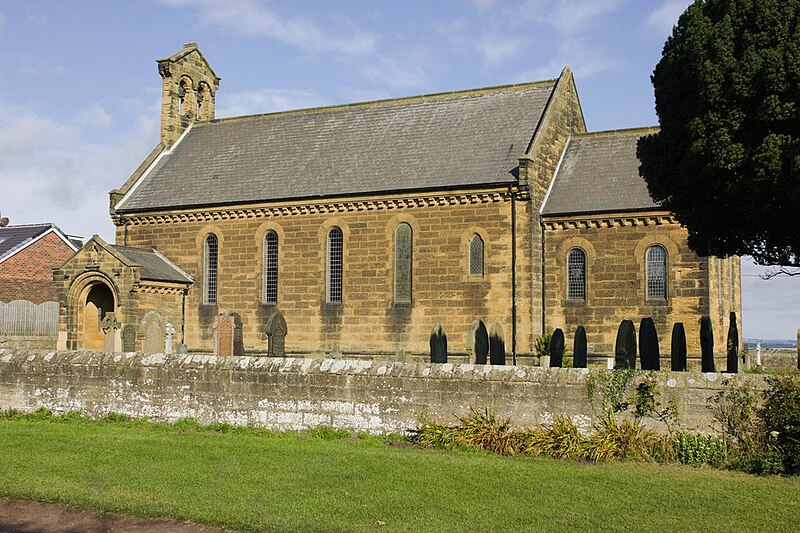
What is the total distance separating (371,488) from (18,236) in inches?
1847

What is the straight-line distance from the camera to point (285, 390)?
16375 mm

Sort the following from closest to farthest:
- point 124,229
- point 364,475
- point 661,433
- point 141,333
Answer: point 364,475 < point 661,433 < point 141,333 < point 124,229

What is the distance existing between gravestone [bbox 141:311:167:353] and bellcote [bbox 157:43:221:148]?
15.0 meters

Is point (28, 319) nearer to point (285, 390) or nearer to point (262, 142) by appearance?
point (262, 142)

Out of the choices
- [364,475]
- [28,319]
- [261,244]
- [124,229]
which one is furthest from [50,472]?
[28,319]

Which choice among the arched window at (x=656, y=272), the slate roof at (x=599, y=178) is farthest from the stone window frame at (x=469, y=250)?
the arched window at (x=656, y=272)

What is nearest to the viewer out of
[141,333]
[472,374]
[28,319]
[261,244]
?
[472,374]

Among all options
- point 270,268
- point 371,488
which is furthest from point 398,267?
point 371,488

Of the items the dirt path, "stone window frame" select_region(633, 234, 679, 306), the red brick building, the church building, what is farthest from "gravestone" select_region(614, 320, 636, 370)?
the red brick building

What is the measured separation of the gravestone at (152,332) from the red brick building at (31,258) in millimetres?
21059

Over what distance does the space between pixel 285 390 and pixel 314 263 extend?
18.8 metres

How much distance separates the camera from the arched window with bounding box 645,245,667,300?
30.4 meters

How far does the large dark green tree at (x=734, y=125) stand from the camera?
17156mm

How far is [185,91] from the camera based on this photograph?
146ft
